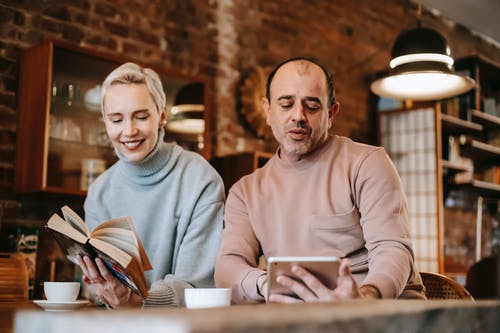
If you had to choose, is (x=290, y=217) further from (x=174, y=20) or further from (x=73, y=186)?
(x=174, y=20)

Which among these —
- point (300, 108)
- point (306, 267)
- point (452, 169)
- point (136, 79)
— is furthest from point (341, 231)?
point (452, 169)

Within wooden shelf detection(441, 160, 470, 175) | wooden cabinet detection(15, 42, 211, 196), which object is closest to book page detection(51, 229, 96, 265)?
wooden cabinet detection(15, 42, 211, 196)

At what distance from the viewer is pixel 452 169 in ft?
18.5

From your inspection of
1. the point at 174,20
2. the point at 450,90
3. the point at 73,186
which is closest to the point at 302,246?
the point at 73,186

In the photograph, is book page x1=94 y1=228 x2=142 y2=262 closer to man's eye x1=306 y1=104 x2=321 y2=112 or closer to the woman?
the woman

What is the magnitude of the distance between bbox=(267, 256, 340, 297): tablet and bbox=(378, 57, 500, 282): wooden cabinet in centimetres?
387

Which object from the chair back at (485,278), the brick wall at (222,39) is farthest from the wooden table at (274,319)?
the chair back at (485,278)

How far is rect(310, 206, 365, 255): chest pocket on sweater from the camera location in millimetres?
1952

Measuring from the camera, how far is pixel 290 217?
203 centimetres

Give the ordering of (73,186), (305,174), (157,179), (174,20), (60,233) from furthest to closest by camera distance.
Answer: (174,20)
(73,186)
(157,179)
(305,174)
(60,233)

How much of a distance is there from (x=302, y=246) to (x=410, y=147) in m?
3.60

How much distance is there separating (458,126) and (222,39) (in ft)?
8.03

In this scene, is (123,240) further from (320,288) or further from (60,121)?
(60,121)

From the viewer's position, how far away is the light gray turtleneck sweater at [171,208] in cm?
212
